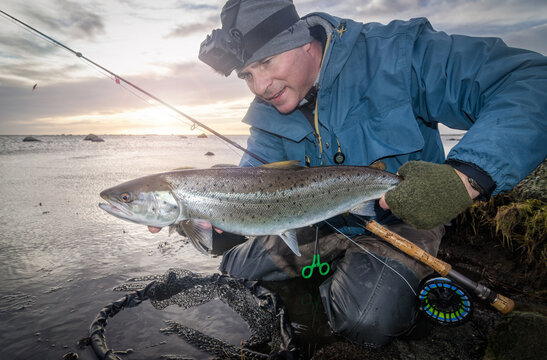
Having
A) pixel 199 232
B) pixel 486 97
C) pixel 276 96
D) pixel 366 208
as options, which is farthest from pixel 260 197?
pixel 486 97

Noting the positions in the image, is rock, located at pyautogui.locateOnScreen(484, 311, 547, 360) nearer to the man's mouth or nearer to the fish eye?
the man's mouth

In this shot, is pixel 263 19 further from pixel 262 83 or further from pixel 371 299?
pixel 371 299

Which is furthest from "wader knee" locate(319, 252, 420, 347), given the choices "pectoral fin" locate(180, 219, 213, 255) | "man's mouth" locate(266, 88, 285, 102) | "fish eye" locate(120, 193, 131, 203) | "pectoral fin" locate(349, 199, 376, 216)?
"fish eye" locate(120, 193, 131, 203)

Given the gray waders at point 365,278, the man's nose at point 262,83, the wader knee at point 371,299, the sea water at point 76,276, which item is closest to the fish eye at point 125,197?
the sea water at point 76,276

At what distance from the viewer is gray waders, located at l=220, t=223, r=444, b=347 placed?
2822mm

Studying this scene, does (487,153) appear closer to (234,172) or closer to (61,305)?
(234,172)

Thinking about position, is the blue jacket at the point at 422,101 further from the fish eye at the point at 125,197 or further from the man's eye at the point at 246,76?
the fish eye at the point at 125,197

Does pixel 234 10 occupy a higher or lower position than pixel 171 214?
higher

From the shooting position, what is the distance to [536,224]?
157 inches

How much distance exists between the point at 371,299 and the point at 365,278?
0.23 m

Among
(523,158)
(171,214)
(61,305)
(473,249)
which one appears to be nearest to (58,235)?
(61,305)

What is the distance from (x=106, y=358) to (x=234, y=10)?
379 cm

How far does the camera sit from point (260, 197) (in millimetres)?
2826

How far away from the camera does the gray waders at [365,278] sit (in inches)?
111
